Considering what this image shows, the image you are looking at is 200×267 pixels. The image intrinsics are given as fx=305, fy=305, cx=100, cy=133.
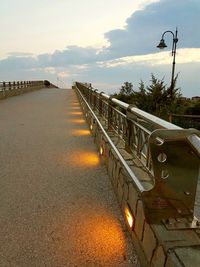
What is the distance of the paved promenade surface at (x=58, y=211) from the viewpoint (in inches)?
126

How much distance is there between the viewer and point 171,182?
2605mm

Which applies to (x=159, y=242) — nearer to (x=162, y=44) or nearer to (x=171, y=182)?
(x=171, y=182)

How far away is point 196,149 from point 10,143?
6878 mm

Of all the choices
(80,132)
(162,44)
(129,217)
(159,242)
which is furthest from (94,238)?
(162,44)

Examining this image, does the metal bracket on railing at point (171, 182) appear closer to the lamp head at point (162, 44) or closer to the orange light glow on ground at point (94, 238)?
the orange light glow on ground at point (94, 238)

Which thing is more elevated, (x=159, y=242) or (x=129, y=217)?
(x=159, y=242)

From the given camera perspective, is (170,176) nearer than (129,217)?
Yes

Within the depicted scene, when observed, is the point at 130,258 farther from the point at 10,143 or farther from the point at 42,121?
the point at 42,121

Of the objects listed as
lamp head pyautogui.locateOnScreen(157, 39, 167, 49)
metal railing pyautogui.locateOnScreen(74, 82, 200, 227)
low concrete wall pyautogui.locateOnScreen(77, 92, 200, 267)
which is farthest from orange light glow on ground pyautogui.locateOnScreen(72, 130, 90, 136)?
lamp head pyautogui.locateOnScreen(157, 39, 167, 49)

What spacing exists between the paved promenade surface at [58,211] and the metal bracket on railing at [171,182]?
2.47 ft

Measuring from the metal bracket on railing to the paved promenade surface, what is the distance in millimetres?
751

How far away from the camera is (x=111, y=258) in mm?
3166

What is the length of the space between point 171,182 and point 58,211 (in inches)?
82.0

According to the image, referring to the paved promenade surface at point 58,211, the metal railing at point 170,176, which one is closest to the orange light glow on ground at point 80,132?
the paved promenade surface at point 58,211
